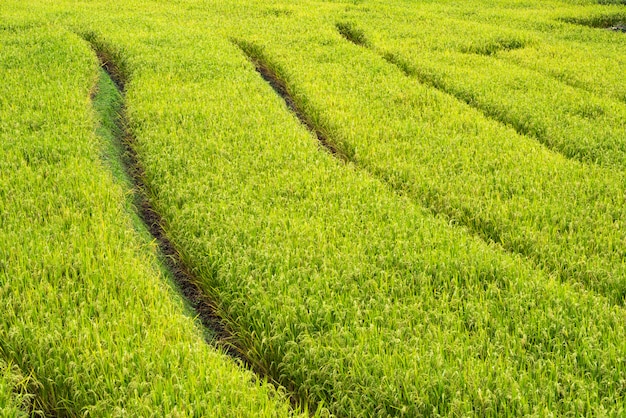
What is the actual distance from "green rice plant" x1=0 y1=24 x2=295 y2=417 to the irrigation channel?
0.19 m

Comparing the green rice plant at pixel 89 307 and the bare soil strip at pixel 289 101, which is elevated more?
the green rice plant at pixel 89 307

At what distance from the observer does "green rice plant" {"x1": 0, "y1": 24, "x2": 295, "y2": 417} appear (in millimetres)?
3842

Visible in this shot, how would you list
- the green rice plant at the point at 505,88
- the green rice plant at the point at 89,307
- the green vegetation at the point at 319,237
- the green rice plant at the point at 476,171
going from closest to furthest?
1. the green rice plant at the point at 89,307
2. the green vegetation at the point at 319,237
3. the green rice plant at the point at 476,171
4. the green rice plant at the point at 505,88

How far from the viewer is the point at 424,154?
8.17 metres

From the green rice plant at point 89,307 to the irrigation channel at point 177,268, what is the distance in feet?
0.63

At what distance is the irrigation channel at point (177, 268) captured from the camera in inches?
195

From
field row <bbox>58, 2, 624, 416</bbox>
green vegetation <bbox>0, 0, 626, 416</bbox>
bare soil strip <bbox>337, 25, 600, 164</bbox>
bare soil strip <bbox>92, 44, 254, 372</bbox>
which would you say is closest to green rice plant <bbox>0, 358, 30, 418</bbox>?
green vegetation <bbox>0, 0, 626, 416</bbox>

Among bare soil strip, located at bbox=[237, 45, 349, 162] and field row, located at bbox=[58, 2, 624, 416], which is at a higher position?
field row, located at bbox=[58, 2, 624, 416]

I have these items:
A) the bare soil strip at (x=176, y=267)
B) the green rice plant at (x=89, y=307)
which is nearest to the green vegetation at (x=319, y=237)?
the green rice plant at (x=89, y=307)

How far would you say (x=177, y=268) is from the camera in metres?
6.22

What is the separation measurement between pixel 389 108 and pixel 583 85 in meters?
4.38

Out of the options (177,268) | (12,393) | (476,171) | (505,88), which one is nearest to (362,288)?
(177,268)

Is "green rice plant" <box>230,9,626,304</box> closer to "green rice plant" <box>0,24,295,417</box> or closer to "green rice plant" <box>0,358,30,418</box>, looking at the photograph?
"green rice plant" <box>0,24,295,417</box>

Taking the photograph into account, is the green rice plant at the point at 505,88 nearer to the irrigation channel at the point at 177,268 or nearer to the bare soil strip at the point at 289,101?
the bare soil strip at the point at 289,101
